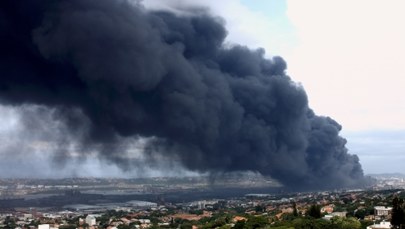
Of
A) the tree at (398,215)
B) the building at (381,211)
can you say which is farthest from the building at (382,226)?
the building at (381,211)

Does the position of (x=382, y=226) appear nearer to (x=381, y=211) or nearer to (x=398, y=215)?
(x=398, y=215)

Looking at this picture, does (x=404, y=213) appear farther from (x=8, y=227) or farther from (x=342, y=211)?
(x=8, y=227)

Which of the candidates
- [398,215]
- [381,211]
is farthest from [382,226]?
[381,211]

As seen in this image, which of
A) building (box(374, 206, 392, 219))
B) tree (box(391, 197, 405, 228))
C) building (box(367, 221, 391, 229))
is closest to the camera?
tree (box(391, 197, 405, 228))

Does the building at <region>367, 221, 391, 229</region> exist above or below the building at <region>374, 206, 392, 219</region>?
below

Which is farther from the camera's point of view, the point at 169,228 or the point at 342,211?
the point at 342,211

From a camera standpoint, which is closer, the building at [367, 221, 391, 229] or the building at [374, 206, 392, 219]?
the building at [367, 221, 391, 229]

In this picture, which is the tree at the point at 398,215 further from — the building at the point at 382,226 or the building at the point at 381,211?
the building at the point at 381,211

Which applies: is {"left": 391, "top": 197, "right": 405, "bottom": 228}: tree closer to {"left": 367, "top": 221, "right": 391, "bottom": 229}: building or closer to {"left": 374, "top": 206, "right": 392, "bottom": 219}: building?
{"left": 367, "top": 221, "right": 391, "bottom": 229}: building

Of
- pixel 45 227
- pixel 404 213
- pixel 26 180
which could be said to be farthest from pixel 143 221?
pixel 26 180

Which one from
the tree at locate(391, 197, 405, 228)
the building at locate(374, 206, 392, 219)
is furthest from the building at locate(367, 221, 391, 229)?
the building at locate(374, 206, 392, 219)

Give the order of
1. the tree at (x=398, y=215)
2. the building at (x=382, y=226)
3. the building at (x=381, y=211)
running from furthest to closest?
the building at (x=381, y=211) → the building at (x=382, y=226) → the tree at (x=398, y=215)
